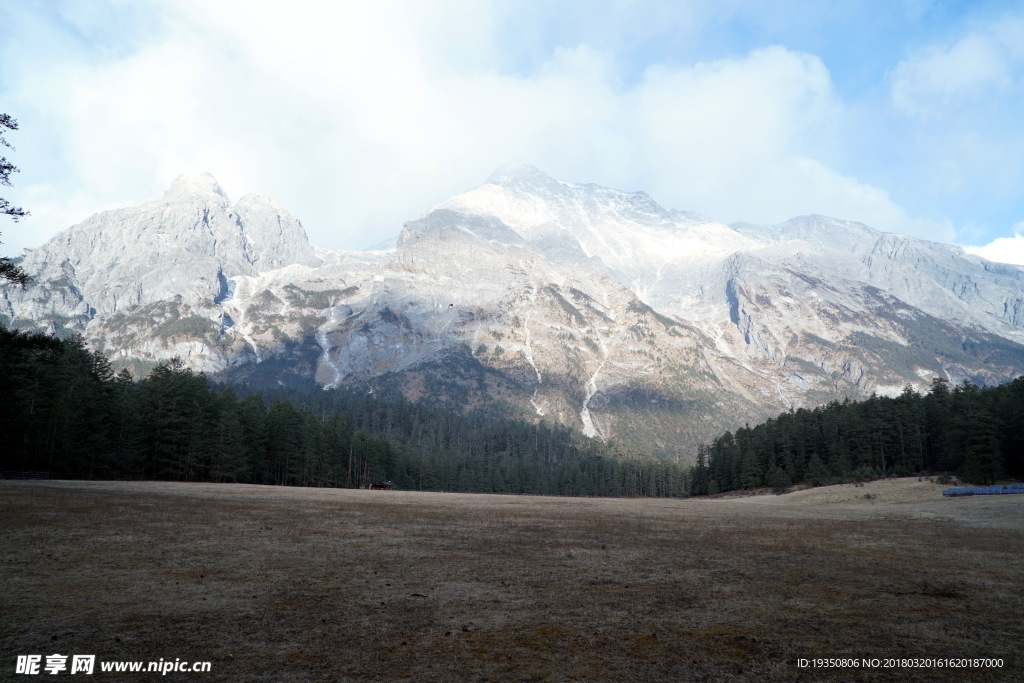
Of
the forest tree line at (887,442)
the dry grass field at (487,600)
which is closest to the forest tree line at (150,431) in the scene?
the dry grass field at (487,600)

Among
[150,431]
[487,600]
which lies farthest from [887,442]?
[150,431]

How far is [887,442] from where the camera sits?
99.8 metres

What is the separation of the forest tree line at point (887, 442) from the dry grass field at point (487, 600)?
57.1 meters

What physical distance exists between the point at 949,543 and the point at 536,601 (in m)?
22.6

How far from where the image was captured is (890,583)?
16.8 meters

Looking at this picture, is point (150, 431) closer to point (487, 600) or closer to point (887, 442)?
point (487, 600)

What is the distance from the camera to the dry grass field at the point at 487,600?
990cm

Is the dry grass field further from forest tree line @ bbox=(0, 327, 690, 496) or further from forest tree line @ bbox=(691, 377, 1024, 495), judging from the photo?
forest tree line @ bbox=(691, 377, 1024, 495)

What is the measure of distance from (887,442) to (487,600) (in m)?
110

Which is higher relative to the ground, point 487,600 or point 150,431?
point 150,431

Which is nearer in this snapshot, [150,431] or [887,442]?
[150,431]

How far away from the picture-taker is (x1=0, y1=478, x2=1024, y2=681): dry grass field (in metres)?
9.90

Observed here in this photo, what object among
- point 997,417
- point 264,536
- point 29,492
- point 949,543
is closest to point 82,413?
point 29,492

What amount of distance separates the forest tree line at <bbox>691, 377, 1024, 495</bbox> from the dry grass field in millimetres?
57130
